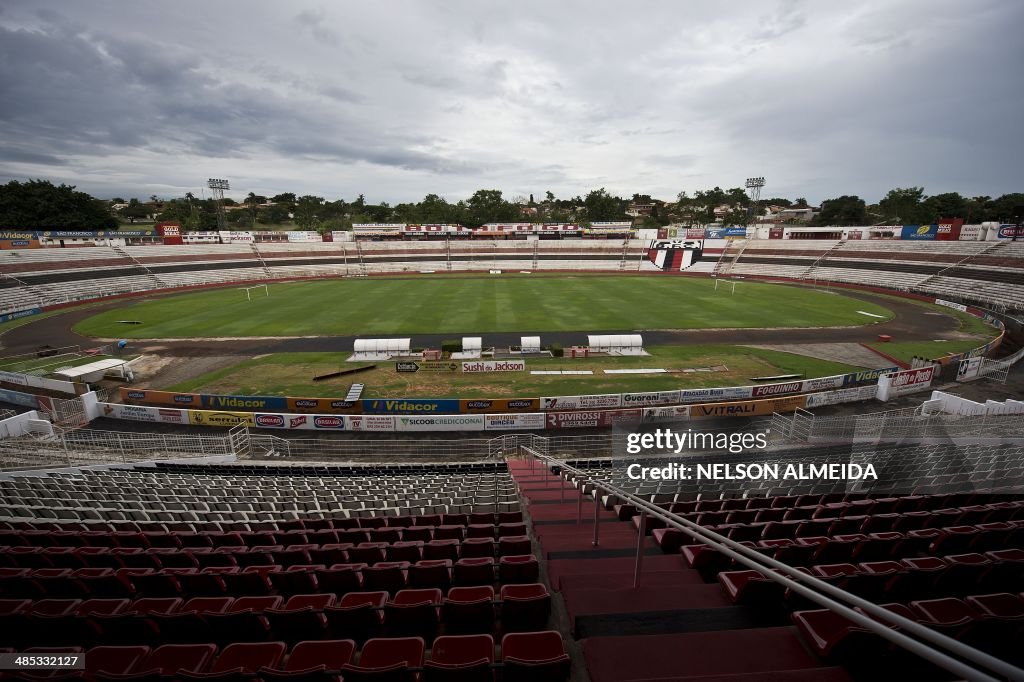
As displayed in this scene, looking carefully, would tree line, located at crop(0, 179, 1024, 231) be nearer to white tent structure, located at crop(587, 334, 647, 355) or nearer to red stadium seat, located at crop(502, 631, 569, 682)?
white tent structure, located at crop(587, 334, 647, 355)

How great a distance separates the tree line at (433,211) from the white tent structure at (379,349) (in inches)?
4148

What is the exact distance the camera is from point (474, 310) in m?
50.7

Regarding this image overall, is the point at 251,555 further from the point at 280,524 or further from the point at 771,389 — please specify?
the point at 771,389

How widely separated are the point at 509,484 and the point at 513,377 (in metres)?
16.7

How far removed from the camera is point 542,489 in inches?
504

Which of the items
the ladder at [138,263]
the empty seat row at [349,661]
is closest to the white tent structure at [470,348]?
the empty seat row at [349,661]

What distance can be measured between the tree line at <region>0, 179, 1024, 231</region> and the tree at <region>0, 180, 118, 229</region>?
0.14 metres

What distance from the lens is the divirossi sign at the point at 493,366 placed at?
31.0m

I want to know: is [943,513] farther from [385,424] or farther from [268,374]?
[268,374]

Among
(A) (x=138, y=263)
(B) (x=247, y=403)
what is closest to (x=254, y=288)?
(A) (x=138, y=263)

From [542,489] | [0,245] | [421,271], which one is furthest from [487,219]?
[542,489]

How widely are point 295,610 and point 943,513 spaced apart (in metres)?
10.2

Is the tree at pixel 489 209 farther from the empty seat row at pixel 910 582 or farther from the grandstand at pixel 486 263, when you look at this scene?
the empty seat row at pixel 910 582

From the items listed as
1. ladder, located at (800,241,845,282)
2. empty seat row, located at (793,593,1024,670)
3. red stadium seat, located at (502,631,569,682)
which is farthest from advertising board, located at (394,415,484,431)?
ladder, located at (800,241,845,282)
